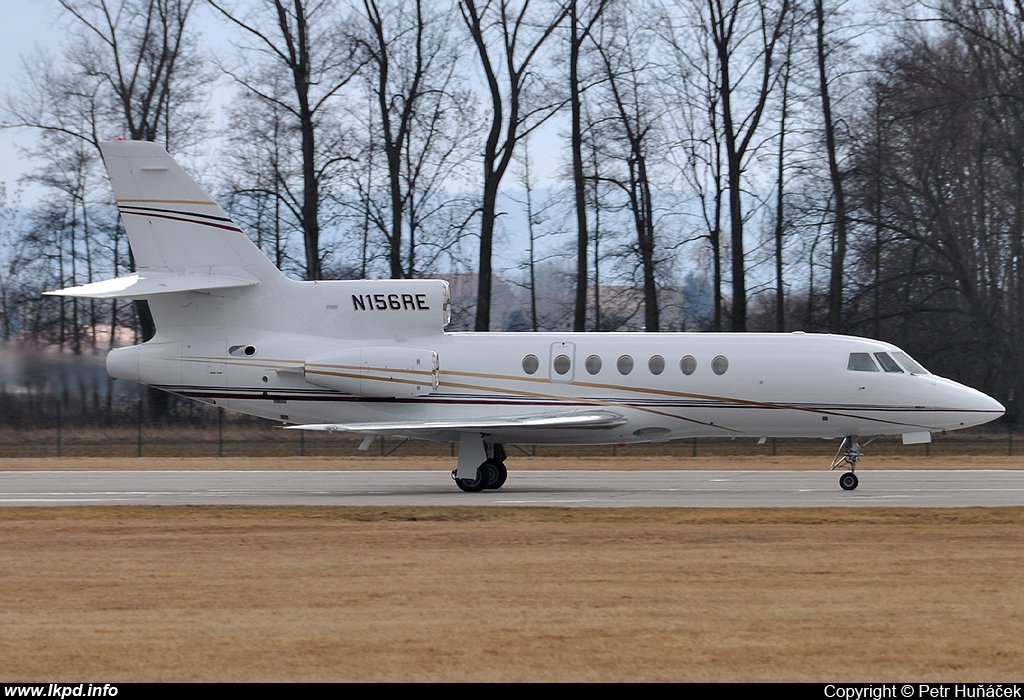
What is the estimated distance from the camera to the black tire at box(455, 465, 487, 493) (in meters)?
23.9

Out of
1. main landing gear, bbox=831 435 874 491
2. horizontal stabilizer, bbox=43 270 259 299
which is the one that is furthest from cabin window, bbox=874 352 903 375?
horizontal stabilizer, bbox=43 270 259 299

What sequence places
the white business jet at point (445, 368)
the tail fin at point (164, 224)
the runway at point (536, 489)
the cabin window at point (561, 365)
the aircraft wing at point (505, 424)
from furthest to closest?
1. the tail fin at point (164, 224)
2. the cabin window at point (561, 365)
3. the white business jet at point (445, 368)
4. the aircraft wing at point (505, 424)
5. the runway at point (536, 489)

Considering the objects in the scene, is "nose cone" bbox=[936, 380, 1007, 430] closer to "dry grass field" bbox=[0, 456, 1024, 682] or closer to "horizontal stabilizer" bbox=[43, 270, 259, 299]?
"dry grass field" bbox=[0, 456, 1024, 682]

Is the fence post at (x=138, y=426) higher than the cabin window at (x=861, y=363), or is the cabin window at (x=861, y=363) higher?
the cabin window at (x=861, y=363)

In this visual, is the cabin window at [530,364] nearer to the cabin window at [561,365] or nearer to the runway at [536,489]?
the cabin window at [561,365]

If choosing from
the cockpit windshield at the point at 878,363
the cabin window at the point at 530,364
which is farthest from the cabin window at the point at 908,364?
the cabin window at the point at 530,364

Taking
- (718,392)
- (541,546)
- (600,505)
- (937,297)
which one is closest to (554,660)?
(541,546)

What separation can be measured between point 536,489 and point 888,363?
747 cm

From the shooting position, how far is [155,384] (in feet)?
81.6

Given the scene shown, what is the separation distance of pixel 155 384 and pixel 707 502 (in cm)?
1154

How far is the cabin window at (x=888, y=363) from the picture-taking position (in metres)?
24.2

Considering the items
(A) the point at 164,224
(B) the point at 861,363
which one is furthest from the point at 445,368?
(B) the point at 861,363

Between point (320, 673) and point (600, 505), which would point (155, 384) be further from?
point (320, 673)

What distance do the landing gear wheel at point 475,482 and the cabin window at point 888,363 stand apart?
817 centimetres
